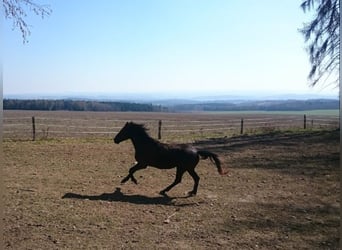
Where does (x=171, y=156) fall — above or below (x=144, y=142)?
below

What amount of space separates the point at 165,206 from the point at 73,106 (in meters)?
71.2

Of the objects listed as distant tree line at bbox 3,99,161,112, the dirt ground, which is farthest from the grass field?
distant tree line at bbox 3,99,161,112

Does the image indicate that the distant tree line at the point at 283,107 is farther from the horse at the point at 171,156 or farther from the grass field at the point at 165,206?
the horse at the point at 171,156

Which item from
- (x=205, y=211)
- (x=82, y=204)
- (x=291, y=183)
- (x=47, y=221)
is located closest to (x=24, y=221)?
(x=47, y=221)

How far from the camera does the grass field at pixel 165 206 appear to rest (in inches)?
213

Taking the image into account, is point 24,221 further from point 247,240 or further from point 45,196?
point 247,240

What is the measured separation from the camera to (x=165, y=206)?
711 cm

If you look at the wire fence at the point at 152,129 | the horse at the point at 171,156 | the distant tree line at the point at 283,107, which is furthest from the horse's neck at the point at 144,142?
the distant tree line at the point at 283,107

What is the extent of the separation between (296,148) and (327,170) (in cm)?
517

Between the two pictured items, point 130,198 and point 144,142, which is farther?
point 144,142

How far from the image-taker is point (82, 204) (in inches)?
275

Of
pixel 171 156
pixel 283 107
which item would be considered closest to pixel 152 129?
pixel 171 156

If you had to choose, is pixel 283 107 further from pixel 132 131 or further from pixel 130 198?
pixel 130 198

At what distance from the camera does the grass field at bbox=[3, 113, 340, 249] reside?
542 centimetres
